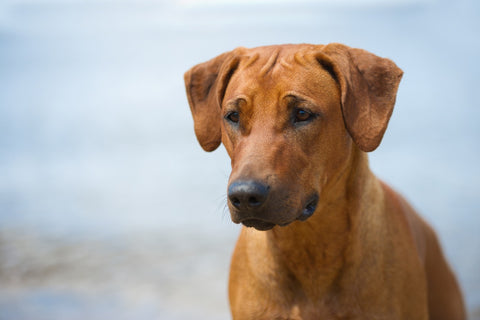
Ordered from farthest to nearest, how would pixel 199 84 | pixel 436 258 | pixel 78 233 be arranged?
pixel 78 233 → pixel 436 258 → pixel 199 84

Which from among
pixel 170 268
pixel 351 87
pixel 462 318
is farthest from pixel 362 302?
pixel 170 268

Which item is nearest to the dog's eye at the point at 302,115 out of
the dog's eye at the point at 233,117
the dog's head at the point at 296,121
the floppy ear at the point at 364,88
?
the dog's head at the point at 296,121

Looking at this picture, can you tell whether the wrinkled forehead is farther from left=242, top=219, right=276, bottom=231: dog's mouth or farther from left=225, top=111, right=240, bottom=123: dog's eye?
left=242, top=219, right=276, bottom=231: dog's mouth

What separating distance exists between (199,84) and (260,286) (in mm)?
1102

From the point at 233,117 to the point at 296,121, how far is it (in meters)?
0.32

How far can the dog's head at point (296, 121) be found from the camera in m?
2.62

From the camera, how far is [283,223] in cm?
268

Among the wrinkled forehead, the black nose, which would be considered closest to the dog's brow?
the wrinkled forehead

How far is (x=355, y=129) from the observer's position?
2.86 metres

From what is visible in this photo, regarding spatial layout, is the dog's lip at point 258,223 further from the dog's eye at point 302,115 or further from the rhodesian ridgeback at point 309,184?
the dog's eye at point 302,115

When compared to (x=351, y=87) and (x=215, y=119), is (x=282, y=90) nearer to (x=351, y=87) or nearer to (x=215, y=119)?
(x=351, y=87)

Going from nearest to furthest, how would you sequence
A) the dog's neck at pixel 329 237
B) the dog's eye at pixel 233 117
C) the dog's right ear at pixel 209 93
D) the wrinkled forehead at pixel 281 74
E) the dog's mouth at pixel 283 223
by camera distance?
the dog's mouth at pixel 283 223, the wrinkled forehead at pixel 281 74, the dog's eye at pixel 233 117, the dog's neck at pixel 329 237, the dog's right ear at pixel 209 93

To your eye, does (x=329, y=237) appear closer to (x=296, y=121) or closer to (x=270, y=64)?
(x=296, y=121)

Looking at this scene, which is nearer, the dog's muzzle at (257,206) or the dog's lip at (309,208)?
the dog's muzzle at (257,206)
